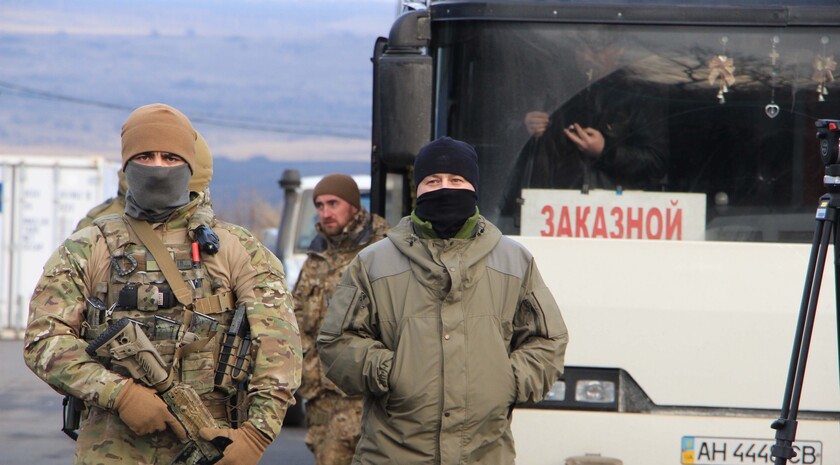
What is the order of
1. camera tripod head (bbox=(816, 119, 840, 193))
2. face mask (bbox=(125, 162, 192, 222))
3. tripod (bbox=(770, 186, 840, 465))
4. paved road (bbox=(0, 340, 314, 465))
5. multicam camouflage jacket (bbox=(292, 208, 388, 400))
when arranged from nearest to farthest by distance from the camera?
face mask (bbox=(125, 162, 192, 222)) → tripod (bbox=(770, 186, 840, 465)) → camera tripod head (bbox=(816, 119, 840, 193)) → multicam camouflage jacket (bbox=(292, 208, 388, 400)) → paved road (bbox=(0, 340, 314, 465))

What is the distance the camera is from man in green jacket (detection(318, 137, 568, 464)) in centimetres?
396

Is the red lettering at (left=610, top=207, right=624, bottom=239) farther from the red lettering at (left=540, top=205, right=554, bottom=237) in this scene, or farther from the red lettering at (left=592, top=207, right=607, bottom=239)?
the red lettering at (left=540, top=205, right=554, bottom=237)

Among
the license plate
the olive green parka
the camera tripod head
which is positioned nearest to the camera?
the olive green parka

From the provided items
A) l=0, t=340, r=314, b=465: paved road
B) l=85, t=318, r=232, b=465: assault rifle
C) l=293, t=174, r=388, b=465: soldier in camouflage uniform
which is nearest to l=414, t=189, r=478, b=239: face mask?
l=85, t=318, r=232, b=465: assault rifle

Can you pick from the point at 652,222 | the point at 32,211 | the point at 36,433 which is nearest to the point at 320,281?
the point at 652,222

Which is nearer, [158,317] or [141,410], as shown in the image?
[141,410]

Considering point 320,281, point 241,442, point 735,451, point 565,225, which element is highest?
point 565,225

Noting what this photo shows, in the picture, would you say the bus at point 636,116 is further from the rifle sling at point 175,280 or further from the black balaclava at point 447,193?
the rifle sling at point 175,280

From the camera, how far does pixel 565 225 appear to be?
5469mm

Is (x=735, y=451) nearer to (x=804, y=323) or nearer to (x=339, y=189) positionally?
(x=804, y=323)

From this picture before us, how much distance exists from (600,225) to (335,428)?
1.66 metres

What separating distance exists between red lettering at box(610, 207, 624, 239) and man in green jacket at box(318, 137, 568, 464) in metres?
1.37

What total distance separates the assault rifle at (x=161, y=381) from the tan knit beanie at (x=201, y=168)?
1.95ft

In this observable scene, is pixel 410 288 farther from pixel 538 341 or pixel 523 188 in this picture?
pixel 523 188
